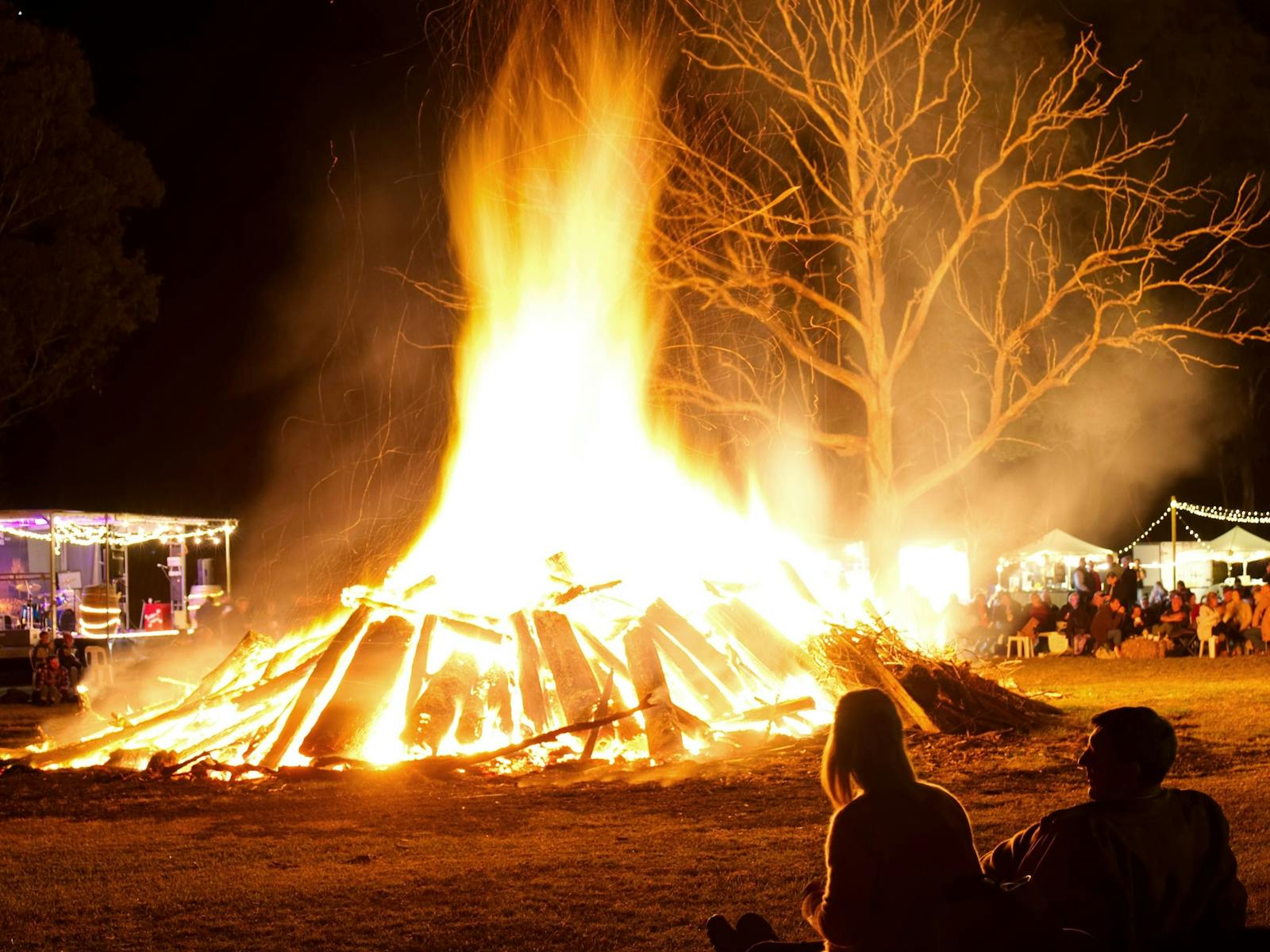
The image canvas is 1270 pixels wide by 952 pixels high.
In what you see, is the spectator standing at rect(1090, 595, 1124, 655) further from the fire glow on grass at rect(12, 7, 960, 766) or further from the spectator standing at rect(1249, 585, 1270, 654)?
the fire glow on grass at rect(12, 7, 960, 766)

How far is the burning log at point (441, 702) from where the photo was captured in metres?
11.1

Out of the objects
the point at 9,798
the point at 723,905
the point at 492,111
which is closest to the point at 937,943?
the point at 723,905

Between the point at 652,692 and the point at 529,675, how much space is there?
112cm

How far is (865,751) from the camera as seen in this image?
3.59m

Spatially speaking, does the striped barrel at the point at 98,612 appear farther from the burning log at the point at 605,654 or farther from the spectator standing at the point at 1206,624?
the spectator standing at the point at 1206,624

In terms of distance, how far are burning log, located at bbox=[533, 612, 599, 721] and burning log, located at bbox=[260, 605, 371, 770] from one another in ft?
5.21

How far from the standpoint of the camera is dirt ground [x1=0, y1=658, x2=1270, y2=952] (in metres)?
6.18

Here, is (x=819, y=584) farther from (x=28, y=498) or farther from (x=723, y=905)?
(x=28, y=498)

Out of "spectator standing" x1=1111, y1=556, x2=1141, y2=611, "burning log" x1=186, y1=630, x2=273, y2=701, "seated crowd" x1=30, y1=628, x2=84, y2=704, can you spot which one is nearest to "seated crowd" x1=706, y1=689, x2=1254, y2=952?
"burning log" x1=186, y1=630, x2=273, y2=701

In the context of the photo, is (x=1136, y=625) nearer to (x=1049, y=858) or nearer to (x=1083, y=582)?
(x=1083, y=582)

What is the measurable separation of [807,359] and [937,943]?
15964 mm

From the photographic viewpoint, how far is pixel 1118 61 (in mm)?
25688

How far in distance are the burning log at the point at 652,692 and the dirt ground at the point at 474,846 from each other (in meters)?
0.53

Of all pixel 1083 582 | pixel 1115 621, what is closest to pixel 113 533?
pixel 1083 582
